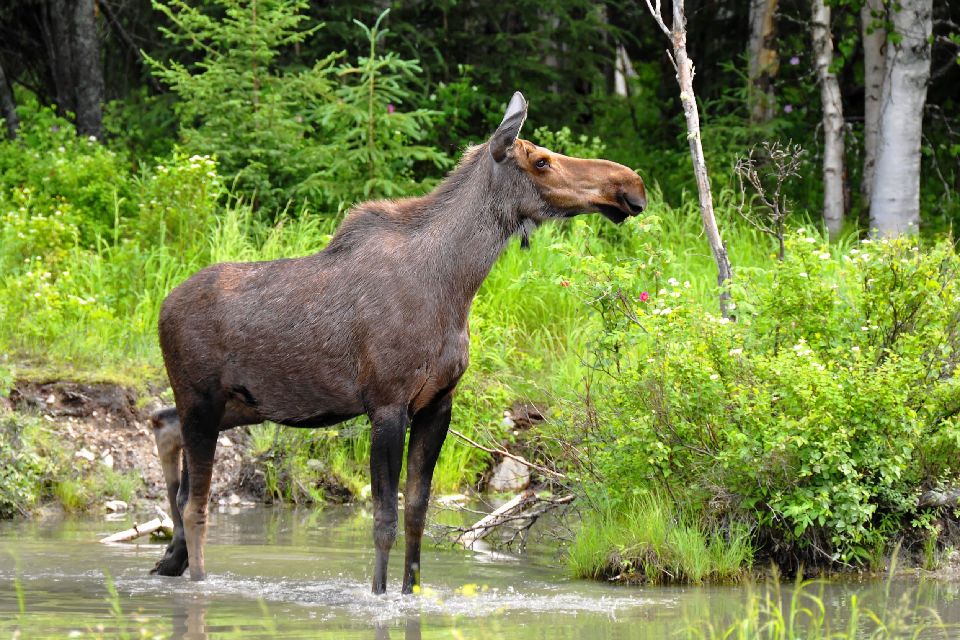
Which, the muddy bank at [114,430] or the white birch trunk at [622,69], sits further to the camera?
the white birch trunk at [622,69]

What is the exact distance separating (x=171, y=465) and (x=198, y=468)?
1.87ft

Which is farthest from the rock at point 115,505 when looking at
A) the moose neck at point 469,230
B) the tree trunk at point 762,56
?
the tree trunk at point 762,56

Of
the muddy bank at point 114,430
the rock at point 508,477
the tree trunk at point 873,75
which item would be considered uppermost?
the tree trunk at point 873,75

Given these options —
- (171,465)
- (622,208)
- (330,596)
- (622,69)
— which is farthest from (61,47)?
(330,596)

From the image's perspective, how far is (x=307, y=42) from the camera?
18.3m

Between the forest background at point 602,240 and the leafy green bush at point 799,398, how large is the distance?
0.02 m

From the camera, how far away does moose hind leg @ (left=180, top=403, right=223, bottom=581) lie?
8039mm

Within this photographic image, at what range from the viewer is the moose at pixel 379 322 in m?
7.44

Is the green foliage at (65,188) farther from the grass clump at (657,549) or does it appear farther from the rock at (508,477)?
the grass clump at (657,549)

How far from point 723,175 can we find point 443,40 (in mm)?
4541

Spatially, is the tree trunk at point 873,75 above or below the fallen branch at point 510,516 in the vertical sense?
above

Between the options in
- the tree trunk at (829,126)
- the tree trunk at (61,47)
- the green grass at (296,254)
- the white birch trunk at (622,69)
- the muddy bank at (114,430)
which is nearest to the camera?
the muddy bank at (114,430)

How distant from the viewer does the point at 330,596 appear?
7512 millimetres

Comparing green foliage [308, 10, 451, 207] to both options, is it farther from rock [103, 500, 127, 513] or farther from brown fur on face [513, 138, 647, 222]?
brown fur on face [513, 138, 647, 222]
